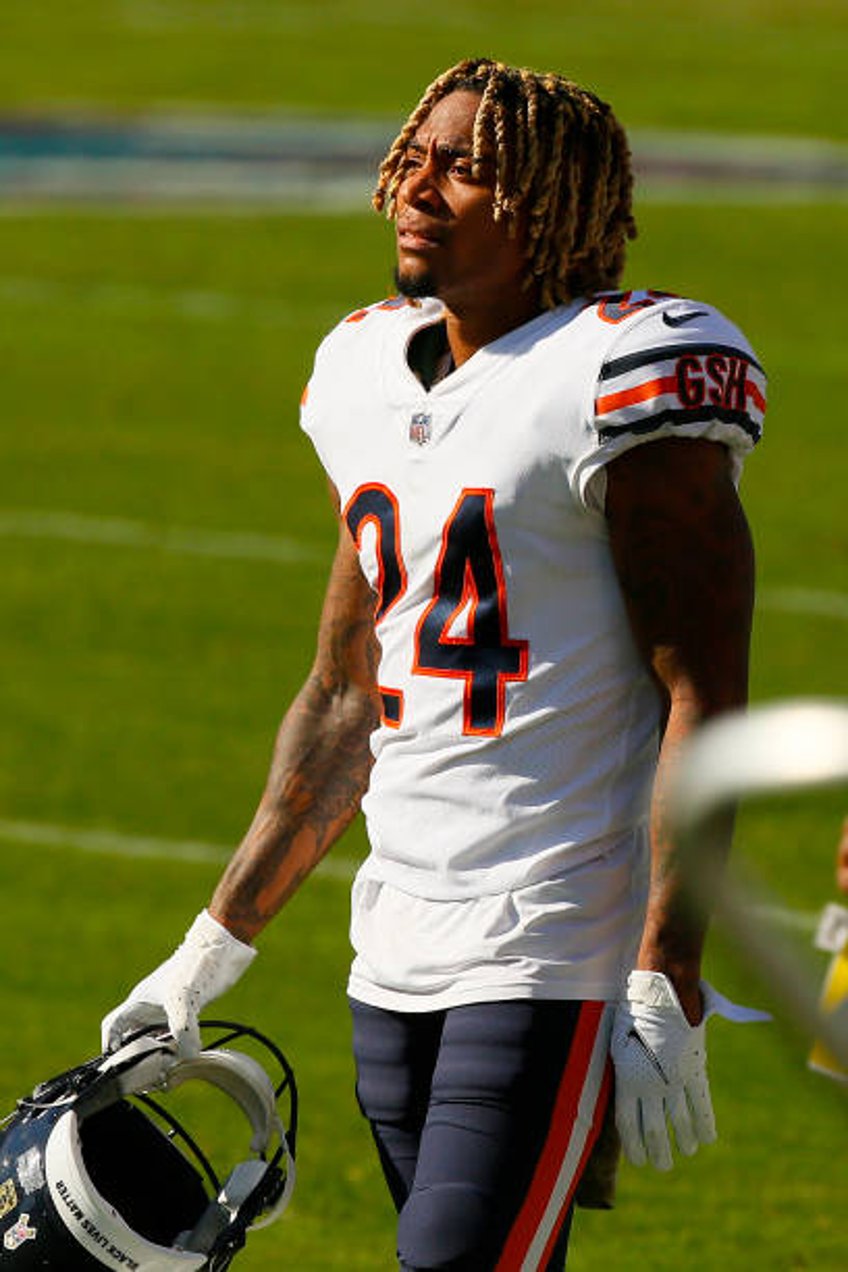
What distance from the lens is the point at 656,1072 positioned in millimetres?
3379

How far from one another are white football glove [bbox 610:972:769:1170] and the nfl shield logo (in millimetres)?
718

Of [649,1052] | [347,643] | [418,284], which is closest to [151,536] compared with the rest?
[347,643]

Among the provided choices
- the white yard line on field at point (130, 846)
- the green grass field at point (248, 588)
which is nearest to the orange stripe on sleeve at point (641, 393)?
the green grass field at point (248, 588)

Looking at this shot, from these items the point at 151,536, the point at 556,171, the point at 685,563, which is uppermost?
the point at 556,171

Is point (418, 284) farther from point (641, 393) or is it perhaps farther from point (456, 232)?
point (641, 393)

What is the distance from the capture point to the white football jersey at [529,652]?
3459 millimetres

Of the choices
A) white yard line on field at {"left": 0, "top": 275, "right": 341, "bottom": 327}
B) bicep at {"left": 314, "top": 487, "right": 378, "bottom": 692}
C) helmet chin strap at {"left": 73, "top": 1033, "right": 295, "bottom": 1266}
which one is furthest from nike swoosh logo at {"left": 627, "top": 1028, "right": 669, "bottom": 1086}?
white yard line on field at {"left": 0, "top": 275, "right": 341, "bottom": 327}

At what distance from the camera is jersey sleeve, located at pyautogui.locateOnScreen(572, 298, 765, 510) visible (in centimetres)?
340

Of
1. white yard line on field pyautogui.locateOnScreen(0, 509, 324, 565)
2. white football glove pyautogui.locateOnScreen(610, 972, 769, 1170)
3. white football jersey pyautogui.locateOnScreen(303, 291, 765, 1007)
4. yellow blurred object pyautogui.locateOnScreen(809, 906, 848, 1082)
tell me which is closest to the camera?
yellow blurred object pyautogui.locateOnScreen(809, 906, 848, 1082)

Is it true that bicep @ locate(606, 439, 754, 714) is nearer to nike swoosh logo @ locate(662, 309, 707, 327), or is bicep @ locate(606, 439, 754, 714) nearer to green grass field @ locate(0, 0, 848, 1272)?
nike swoosh logo @ locate(662, 309, 707, 327)

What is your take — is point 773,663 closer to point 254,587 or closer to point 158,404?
point 254,587

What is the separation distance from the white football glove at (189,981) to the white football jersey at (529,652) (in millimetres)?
290

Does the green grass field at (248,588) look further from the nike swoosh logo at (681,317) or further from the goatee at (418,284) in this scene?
the goatee at (418,284)

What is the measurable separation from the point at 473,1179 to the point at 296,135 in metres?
18.5
